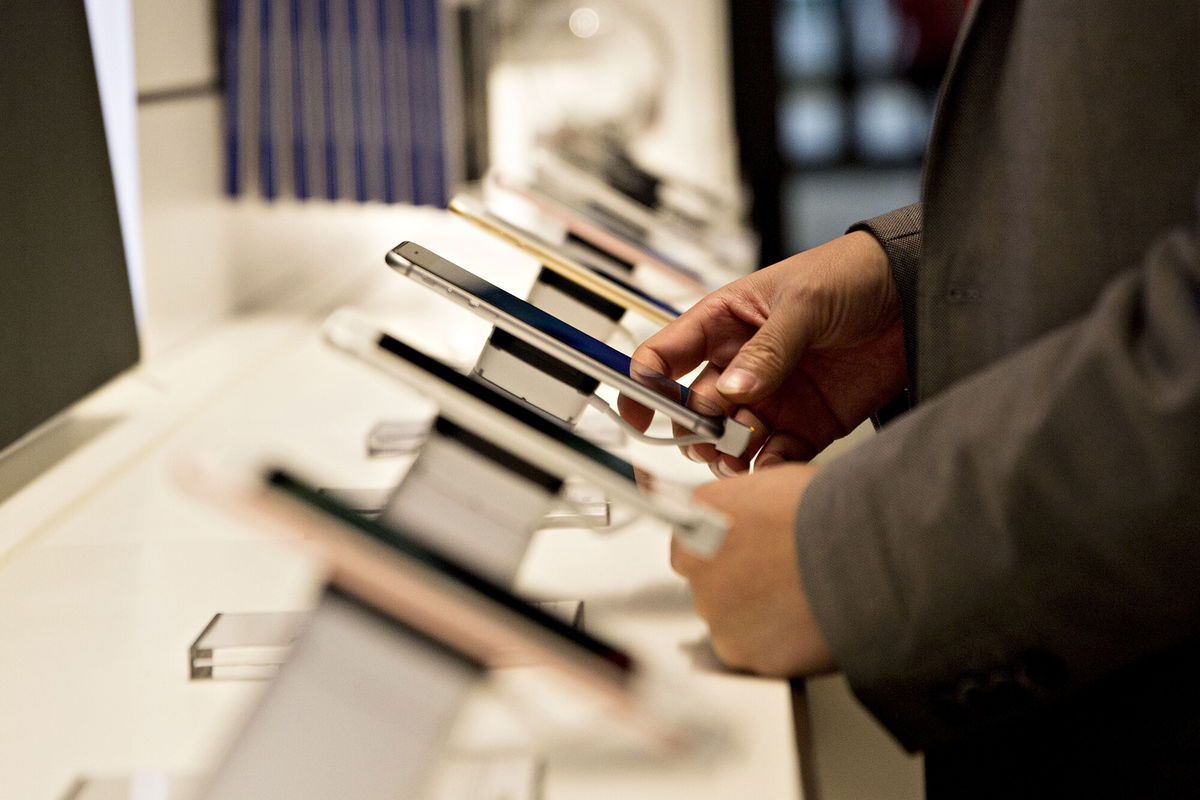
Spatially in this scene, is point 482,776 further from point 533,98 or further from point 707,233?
point 533,98

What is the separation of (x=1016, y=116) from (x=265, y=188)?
6.35 ft

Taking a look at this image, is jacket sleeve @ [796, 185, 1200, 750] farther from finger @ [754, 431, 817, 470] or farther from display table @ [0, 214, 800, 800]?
finger @ [754, 431, 817, 470]

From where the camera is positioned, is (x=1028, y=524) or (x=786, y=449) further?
(x=786, y=449)

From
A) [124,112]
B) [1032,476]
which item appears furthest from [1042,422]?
[124,112]

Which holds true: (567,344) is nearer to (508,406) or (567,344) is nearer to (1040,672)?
(508,406)

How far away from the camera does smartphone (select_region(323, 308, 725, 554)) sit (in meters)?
0.51

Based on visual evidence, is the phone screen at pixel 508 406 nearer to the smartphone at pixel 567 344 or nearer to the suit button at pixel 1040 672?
the smartphone at pixel 567 344

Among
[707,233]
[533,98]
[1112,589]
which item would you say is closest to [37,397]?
[1112,589]

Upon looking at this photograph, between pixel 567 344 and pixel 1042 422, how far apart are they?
1.00ft

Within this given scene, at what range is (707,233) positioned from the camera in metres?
2.38

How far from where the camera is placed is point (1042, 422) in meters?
0.53

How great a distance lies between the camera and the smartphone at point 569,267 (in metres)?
1.00

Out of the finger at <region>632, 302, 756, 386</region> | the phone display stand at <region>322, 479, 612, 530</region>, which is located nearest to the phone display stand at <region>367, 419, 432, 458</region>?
the phone display stand at <region>322, 479, 612, 530</region>

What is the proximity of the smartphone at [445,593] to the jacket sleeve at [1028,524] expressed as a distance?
0.59 ft
